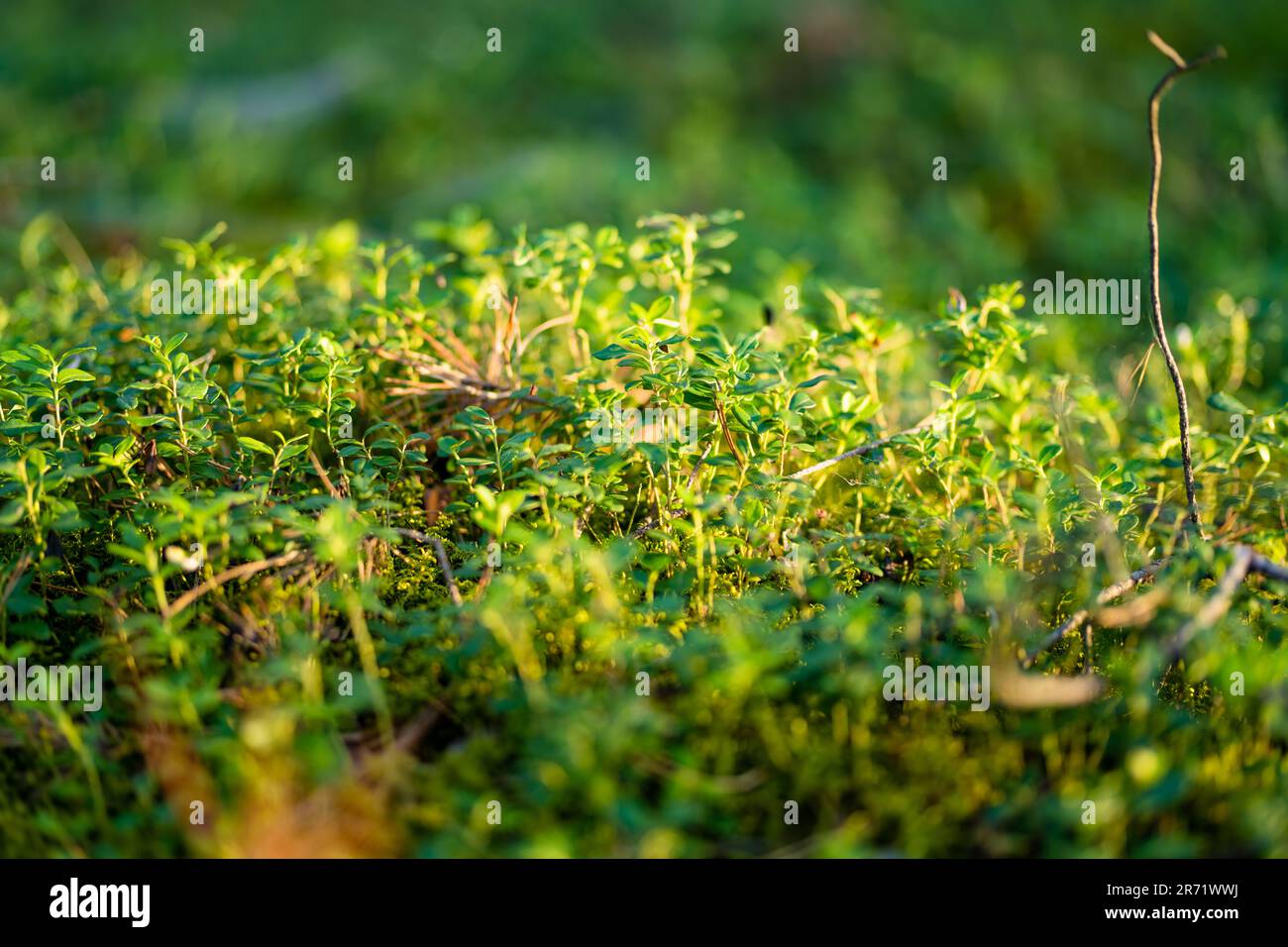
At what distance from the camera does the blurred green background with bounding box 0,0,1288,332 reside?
6.74 m

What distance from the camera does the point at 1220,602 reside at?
2367mm

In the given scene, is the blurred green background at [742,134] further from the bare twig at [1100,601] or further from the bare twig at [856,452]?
the bare twig at [1100,601]

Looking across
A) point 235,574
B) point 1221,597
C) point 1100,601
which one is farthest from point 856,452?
point 235,574

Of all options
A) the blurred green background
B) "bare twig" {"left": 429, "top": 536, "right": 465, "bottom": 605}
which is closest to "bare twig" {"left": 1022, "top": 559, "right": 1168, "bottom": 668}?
"bare twig" {"left": 429, "top": 536, "right": 465, "bottom": 605}

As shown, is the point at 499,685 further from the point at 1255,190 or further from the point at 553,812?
the point at 1255,190

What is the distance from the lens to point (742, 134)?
8.72 meters

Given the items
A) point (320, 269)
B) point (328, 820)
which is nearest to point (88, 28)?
point (320, 269)

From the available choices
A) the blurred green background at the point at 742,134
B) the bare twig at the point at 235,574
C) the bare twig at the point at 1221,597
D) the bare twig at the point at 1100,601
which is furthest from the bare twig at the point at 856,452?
the blurred green background at the point at 742,134

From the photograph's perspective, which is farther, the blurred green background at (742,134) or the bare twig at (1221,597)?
the blurred green background at (742,134)

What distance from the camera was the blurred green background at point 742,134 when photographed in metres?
6.74

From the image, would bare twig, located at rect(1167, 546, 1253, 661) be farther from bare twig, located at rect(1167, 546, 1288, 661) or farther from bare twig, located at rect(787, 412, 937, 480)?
bare twig, located at rect(787, 412, 937, 480)

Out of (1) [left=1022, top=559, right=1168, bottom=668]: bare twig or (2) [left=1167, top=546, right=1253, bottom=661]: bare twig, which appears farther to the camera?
(1) [left=1022, top=559, right=1168, bottom=668]: bare twig

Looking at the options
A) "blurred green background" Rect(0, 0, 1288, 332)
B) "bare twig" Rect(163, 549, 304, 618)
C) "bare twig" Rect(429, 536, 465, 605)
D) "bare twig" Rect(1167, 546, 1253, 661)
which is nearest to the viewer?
"bare twig" Rect(1167, 546, 1253, 661)
